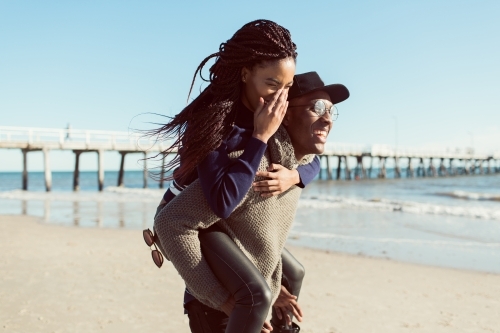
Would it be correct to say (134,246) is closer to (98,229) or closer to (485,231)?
(98,229)

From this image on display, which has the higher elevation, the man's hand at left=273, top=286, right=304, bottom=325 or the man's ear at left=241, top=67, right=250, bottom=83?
the man's ear at left=241, top=67, right=250, bottom=83

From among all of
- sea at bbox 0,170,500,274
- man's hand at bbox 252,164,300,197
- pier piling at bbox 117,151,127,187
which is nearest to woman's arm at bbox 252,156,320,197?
man's hand at bbox 252,164,300,197

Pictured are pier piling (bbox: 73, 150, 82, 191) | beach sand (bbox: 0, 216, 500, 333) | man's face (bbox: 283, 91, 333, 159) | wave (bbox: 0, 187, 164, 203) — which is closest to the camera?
man's face (bbox: 283, 91, 333, 159)

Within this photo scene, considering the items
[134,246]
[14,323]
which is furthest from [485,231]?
[14,323]

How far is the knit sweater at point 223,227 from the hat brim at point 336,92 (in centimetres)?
25

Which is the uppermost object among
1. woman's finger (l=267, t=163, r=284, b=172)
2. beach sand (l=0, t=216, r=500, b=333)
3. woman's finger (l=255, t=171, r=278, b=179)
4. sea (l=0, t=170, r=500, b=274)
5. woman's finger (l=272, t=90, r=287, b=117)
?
woman's finger (l=272, t=90, r=287, b=117)

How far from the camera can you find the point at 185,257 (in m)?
1.86

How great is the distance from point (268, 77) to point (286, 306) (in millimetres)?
1084

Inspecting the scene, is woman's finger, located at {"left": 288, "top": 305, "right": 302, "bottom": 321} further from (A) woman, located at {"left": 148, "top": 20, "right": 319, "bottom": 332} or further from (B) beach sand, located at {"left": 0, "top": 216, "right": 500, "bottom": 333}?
(B) beach sand, located at {"left": 0, "top": 216, "right": 500, "bottom": 333}

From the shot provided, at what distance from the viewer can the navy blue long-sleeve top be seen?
171cm

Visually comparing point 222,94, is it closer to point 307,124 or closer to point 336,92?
point 307,124

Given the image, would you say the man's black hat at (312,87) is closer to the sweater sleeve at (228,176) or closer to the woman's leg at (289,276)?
the sweater sleeve at (228,176)

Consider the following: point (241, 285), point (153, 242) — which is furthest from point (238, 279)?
point (153, 242)

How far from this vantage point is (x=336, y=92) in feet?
6.70
